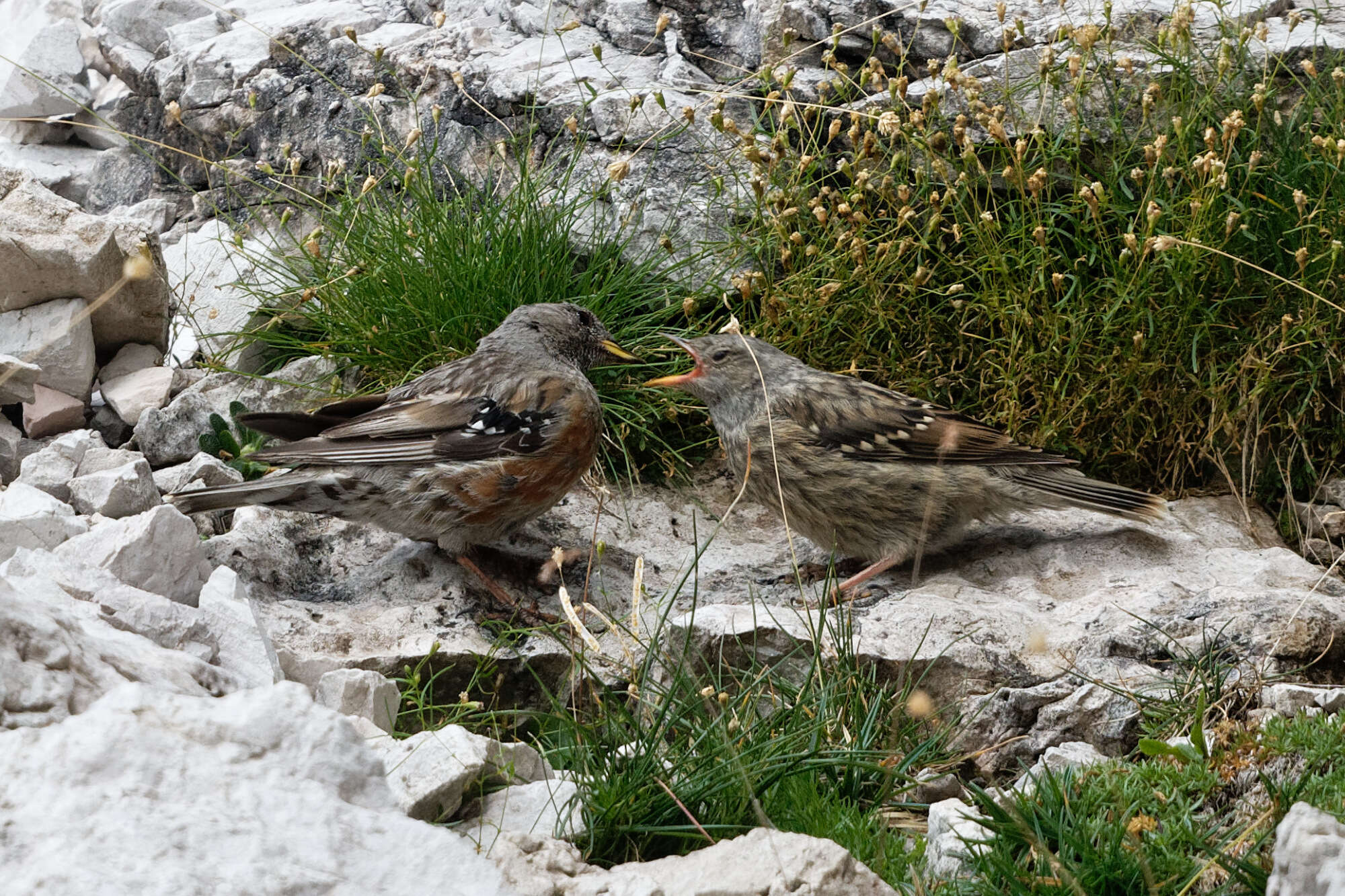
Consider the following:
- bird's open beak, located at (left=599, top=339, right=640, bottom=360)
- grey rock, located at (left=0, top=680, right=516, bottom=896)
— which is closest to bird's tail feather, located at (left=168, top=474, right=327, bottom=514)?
bird's open beak, located at (left=599, top=339, right=640, bottom=360)

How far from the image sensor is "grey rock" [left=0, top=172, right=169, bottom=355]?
6.16m

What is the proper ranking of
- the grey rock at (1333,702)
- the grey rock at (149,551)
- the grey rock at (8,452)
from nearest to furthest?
the grey rock at (1333,702) → the grey rock at (149,551) → the grey rock at (8,452)

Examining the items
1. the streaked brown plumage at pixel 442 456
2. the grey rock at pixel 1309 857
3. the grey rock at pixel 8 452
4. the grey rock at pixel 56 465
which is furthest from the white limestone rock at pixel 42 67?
the grey rock at pixel 1309 857

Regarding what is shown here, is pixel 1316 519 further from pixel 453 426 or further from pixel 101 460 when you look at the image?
pixel 101 460

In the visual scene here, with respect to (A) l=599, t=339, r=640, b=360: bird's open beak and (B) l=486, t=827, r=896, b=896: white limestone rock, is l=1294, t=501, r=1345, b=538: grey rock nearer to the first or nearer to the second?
Answer: (A) l=599, t=339, r=640, b=360: bird's open beak

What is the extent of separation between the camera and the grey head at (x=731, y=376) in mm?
5605

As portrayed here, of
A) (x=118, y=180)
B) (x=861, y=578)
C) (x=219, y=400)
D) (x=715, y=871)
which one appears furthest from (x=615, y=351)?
(x=118, y=180)

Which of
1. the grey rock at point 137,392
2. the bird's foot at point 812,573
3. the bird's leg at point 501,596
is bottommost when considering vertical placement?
the bird's foot at point 812,573

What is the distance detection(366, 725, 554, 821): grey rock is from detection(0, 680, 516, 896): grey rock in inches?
25.6

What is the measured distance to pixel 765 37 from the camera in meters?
7.17

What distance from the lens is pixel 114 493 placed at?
489 centimetres

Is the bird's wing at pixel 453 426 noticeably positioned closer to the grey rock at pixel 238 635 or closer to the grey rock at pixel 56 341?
the grey rock at pixel 238 635

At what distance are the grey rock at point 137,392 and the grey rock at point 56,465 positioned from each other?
2.02ft

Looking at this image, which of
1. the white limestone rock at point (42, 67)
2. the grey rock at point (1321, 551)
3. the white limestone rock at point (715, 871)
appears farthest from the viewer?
the white limestone rock at point (42, 67)
